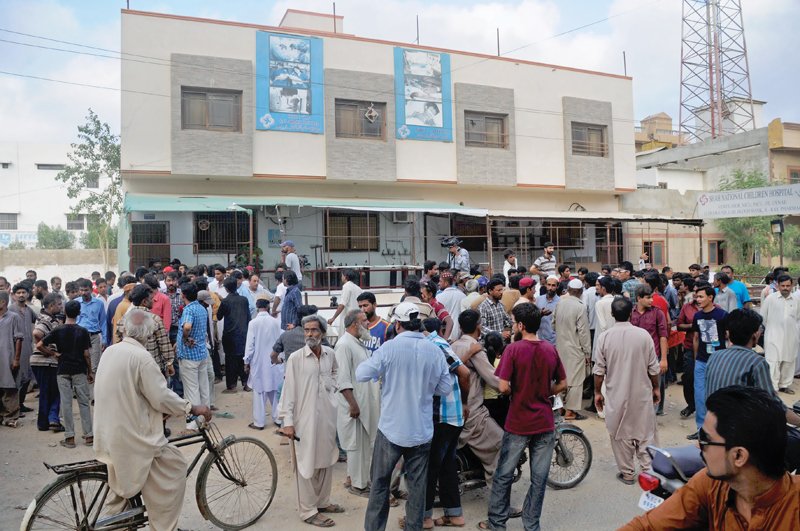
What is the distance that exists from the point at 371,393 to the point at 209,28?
51.1 ft

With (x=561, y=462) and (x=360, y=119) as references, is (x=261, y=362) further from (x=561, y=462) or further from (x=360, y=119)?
(x=360, y=119)

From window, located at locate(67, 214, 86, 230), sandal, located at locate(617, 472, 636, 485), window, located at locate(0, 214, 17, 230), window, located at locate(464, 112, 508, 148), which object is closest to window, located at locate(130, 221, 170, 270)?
window, located at locate(464, 112, 508, 148)

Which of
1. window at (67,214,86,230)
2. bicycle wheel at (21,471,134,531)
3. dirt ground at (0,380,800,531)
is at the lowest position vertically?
dirt ground at (0,380,800,531)

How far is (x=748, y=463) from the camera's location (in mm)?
1886

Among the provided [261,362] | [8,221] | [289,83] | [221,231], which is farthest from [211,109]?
[8,221]

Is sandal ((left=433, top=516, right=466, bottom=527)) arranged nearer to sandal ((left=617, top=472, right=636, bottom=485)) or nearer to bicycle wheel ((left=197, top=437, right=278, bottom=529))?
bicycle wheel ((left=197, top=437, right=278, bottom=529))

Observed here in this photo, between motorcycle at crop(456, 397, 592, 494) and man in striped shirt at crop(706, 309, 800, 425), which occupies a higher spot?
man in striped shirt at crop(706, 309, 800, 425)

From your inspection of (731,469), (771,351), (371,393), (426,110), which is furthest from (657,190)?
(731,469)

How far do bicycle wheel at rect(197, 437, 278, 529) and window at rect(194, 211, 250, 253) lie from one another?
13012mm

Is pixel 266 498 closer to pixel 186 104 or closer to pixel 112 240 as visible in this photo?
pixel 186 104

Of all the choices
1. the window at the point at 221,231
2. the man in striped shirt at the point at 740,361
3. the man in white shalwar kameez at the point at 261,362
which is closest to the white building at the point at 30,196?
the window at the point at 221,231

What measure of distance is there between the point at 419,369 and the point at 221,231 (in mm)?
14687

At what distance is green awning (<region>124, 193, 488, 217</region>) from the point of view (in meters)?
15.2

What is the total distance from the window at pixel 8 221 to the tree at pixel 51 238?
2596 millimetres
